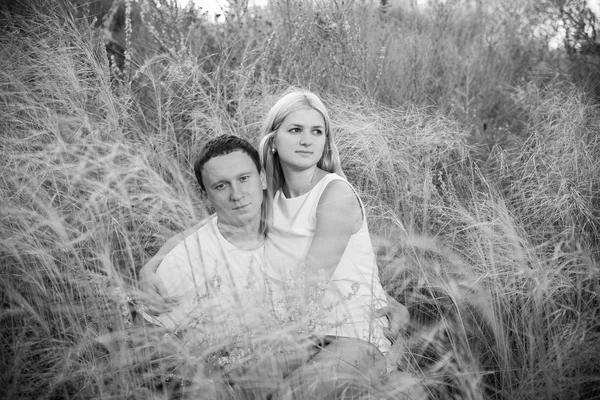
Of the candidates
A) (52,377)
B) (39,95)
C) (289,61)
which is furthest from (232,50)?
(52,377)

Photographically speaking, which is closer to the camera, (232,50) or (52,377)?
(52,377)

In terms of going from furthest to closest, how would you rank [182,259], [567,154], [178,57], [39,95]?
1. [178,57]
2. [39,95]
3. [567,154]
4. [182,259]

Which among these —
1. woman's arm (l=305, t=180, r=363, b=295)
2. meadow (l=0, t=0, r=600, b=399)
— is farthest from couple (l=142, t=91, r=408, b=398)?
meadow (l=0, t=0, r=600, b=399)

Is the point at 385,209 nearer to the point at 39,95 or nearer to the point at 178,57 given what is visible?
the point at 178,57

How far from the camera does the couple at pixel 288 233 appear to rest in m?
1.93

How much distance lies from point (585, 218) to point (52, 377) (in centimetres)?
230

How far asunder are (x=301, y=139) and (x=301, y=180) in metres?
0.19

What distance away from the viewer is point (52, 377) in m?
1.70

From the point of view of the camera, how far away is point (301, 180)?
92.1 inches

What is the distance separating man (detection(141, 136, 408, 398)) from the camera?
5.18 ft

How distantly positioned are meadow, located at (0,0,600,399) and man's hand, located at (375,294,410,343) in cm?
6

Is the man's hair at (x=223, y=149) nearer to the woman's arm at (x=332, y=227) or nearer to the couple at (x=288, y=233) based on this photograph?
the couple at (x=288, y=233)

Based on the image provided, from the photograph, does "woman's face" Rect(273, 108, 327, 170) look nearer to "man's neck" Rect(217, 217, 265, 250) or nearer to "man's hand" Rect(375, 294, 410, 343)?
"man's neck" Rect(217, 217, 265, 250)

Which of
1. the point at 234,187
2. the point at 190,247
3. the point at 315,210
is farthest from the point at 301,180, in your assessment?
the point at 190,247
